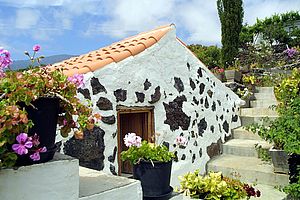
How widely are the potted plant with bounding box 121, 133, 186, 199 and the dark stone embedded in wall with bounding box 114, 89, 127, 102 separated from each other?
114 cm

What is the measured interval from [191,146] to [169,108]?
81 cm

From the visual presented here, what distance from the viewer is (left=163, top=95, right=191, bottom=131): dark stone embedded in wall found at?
15.2ft

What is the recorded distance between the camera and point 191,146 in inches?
200

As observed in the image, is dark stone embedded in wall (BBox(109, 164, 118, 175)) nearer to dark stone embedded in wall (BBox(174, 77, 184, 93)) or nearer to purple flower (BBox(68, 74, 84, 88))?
dark stone embedded in wall (BBox(174, 77, 184, 93))

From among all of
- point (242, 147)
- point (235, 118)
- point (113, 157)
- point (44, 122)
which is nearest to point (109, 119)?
point (113, 157)

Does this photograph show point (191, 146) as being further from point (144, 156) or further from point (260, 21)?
point (260, 21)

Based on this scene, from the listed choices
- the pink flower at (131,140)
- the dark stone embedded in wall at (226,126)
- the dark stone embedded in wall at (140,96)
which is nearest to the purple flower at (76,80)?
the pink flower at (131,140)

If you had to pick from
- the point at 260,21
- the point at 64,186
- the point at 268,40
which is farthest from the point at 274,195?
the point at 260,21

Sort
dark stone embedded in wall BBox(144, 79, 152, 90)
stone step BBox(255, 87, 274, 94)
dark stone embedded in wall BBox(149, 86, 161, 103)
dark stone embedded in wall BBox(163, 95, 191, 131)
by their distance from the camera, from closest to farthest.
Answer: dark stone embedded in wall BBox(144, 79, 152, 90) → dark stone embedded in wall BBox(149, 86, 161, 103) → dark stone embedded in wall BBox(163, 95, 191, 131) → stone step BBox(255, 87, 274, 94)

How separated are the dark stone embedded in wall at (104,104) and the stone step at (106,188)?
161 centimetres

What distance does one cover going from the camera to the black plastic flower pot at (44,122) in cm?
153

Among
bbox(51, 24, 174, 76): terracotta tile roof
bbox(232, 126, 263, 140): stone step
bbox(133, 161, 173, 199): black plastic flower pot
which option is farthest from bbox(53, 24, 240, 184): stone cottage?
bbox(133, 161, 173, 199): black plastic flower pot

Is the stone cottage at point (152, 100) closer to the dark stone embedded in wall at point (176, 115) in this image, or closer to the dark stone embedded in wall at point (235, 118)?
the dark stone embedded in wall at point (176, 115)

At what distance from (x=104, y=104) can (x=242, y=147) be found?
2957mm
